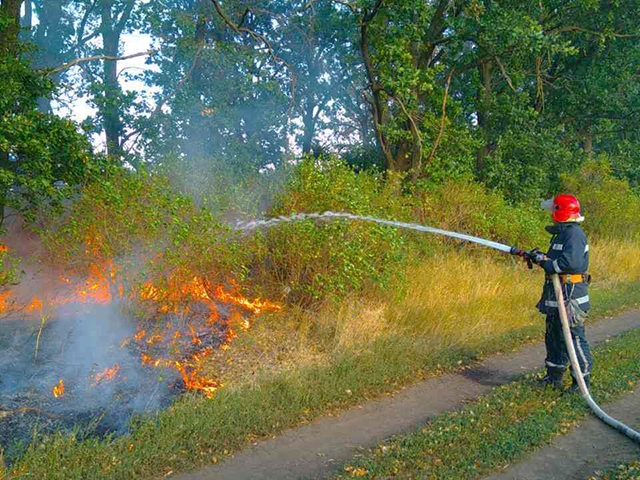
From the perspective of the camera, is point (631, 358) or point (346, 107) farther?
point (346, 107)

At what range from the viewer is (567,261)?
19.7 ft

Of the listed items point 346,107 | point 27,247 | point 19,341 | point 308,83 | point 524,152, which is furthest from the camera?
point 346,107

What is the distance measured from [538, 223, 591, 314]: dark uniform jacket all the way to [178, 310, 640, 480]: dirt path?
43.5 inches

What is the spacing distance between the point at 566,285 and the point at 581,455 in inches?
77.8

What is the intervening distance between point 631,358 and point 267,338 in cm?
443

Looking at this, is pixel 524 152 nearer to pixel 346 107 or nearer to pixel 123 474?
pixel 346 107

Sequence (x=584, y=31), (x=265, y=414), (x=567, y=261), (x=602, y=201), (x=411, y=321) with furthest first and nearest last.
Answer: (x=602, y=201) < (x=584, y=31) < (x=411, y=321) < (x=567, y=261) < (x=265, y=414)

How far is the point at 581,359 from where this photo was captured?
6.03 meters

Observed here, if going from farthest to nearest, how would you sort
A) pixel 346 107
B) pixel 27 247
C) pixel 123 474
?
1. pixel 346 107
2. pixel 27 247
3. pixel 123 474

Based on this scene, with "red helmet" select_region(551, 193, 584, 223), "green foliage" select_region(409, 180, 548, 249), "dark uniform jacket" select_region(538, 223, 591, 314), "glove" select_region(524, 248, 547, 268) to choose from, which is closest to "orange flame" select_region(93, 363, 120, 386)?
"glove" select_region(524, 248, 547, 268)

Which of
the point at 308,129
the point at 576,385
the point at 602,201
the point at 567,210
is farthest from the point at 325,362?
the point at 308,129

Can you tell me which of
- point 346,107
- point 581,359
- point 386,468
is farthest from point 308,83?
point 386,468

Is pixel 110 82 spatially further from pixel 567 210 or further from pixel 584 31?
pixel 567 210

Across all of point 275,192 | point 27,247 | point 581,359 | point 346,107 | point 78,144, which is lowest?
point 581,359
